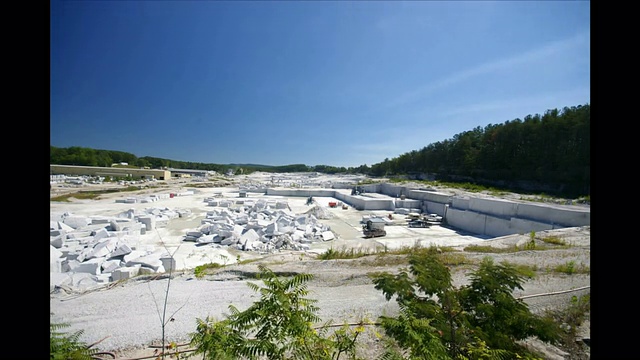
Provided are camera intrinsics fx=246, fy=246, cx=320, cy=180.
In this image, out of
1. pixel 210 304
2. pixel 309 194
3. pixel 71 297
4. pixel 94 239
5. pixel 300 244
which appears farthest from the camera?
pixel 309 194

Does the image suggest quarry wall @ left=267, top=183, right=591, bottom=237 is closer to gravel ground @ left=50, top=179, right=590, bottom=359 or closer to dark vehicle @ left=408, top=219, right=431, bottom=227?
dark vehicle @ left=408, top=219, right=431, bottom=227

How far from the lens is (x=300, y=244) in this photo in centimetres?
1362

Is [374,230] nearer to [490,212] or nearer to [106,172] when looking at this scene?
[490,212]

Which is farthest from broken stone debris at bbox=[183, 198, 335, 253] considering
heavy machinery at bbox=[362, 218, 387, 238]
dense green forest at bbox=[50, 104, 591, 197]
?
dense green forest at bbox=[50, 104, 591, 197]

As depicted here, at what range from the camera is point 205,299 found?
5523 mm

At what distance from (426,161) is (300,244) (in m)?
56.0

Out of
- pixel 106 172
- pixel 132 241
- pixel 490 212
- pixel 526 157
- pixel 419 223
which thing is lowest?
pixel 419 223

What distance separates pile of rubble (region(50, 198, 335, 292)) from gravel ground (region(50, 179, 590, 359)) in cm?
110

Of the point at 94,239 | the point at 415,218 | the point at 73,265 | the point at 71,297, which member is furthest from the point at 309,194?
the point at 71,297

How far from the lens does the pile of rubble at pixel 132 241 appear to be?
8305 millimetres

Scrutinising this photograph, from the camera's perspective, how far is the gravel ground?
4230mm

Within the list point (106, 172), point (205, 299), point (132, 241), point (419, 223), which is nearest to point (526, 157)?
point (419, 223)

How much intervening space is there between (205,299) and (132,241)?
10.3m

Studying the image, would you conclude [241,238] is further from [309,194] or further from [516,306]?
[309,194]
